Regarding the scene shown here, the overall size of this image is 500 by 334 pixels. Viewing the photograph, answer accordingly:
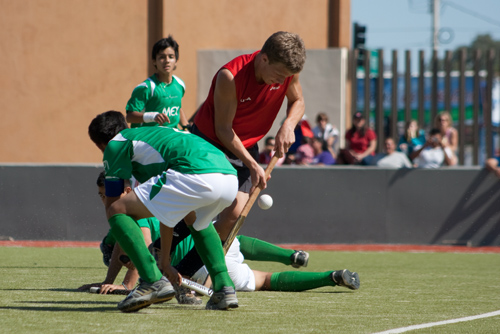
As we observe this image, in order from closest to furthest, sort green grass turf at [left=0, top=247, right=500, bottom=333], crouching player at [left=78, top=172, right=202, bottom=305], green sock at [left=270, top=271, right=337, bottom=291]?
1. green grass turf at [left=0, top=247, right=500, bottom=333]
2. crouching player at [left=78, top=172, right=202, bottom=305]
3. green sock at [left=270, top=271, right=337, bottom=291]

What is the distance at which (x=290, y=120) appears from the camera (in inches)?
236

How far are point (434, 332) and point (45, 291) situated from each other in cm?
304

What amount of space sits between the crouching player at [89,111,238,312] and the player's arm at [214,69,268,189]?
0.58m

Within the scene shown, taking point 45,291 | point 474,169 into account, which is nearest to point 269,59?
point 45,291

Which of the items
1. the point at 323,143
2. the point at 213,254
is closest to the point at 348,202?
the point at 323,143

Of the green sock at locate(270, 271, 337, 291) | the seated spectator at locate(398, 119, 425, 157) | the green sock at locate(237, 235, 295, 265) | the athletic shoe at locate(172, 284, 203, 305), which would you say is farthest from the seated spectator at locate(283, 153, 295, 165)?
the athletic shoe at locate(172, 284, 203, 305)

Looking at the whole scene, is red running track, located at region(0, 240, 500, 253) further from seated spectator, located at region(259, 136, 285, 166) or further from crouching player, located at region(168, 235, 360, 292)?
crouching player, located at region(168, 235, 360, 292)

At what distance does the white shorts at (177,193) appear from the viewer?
4770 millimetres

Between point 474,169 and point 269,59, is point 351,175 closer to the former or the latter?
point 474,169

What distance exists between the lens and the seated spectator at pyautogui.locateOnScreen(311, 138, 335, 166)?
13.4 metres

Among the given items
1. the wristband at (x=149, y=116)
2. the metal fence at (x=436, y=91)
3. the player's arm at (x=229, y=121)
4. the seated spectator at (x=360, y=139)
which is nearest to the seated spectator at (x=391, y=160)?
the seated spectator at (x=360, y=139)

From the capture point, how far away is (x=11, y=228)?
11609mm

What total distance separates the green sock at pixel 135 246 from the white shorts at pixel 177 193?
17 cm

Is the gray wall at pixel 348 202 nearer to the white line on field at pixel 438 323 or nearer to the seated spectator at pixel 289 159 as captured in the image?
the seated spectator at pixel 289 159
